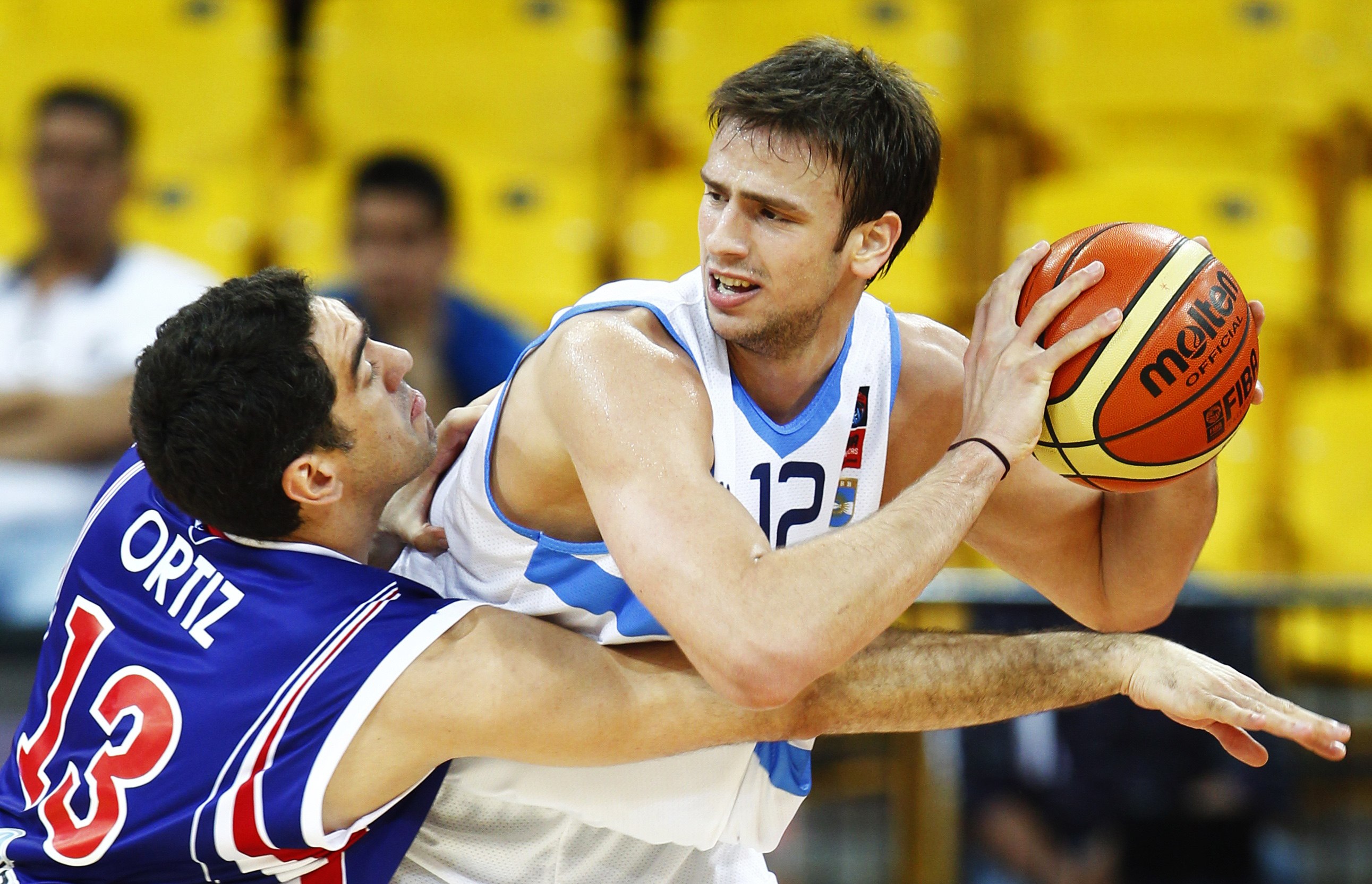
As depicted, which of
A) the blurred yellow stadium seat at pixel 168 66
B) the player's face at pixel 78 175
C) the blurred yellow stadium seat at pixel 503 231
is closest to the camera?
the player's face at pixel 78 175

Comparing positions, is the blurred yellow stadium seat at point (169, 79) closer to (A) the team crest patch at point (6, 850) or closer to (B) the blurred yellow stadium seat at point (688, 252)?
(B) the blurred yellow stadium seat at point (688, 252)

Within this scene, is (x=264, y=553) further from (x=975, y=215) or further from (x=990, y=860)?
(x=975, y=215)

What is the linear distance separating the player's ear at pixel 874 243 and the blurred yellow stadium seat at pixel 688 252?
297cm

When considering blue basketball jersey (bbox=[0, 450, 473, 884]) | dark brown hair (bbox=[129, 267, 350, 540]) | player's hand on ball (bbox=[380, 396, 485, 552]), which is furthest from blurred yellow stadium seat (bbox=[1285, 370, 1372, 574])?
dark brown hair (bbox=[129, 267, 350, 540])

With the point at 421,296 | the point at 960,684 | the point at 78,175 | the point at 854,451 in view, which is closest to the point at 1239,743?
the point at 960,684

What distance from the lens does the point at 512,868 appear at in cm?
306

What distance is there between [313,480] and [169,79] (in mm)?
4227

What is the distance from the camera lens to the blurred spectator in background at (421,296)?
526cm

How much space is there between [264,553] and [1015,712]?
4.73ft

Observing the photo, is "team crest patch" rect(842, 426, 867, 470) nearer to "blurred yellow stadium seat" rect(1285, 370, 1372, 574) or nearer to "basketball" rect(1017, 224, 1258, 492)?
"basketball" rect(1017, 224, 1258, 492)

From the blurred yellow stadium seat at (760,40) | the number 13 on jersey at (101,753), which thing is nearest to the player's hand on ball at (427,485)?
the number 13 on jersey at (101,753)

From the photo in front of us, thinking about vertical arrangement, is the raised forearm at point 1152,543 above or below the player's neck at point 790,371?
below

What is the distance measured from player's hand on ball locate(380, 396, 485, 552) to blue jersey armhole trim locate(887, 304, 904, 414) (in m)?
0.86

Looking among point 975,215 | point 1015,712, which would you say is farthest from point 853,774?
point 975,215
